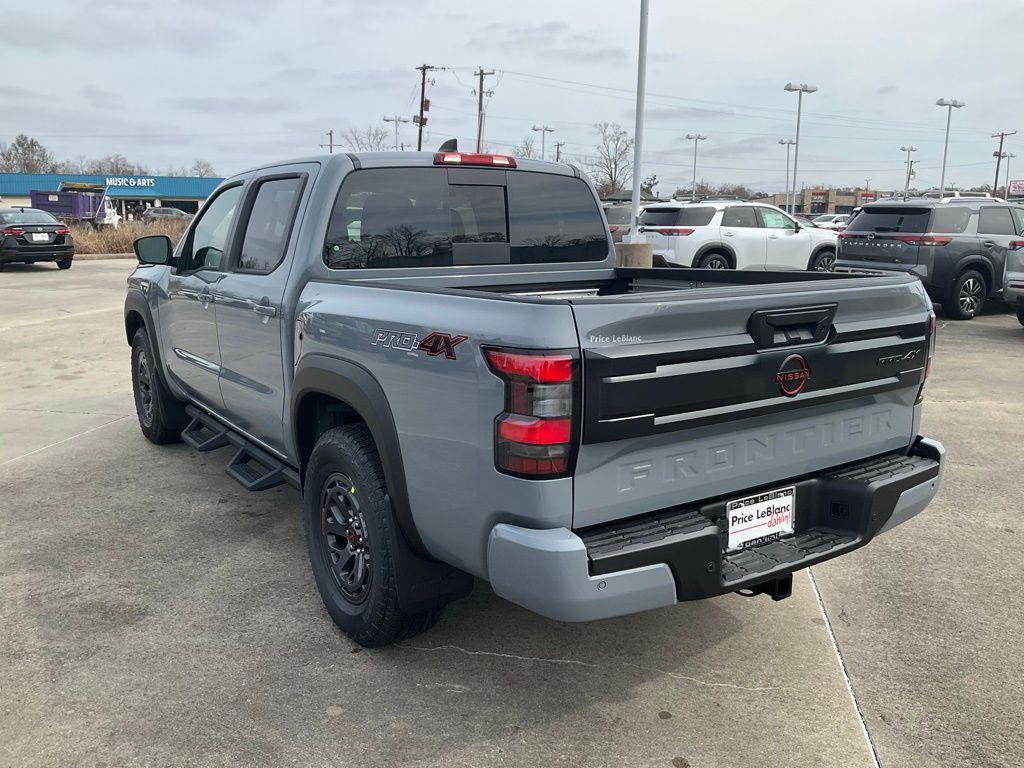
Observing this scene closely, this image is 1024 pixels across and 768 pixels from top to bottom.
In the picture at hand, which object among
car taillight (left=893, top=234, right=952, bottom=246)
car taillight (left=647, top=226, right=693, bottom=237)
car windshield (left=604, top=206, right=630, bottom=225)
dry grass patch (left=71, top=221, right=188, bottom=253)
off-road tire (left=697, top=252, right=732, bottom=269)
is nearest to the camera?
car taillight (left=893, top=234, right=952, bottom=246)

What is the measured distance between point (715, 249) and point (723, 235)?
11.6 inches

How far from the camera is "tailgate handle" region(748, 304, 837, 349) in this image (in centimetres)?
267

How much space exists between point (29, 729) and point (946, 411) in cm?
694

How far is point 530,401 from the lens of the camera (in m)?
2.39

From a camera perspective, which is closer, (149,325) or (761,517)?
(761,517)

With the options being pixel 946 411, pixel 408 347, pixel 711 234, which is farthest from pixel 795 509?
pixel 711 234

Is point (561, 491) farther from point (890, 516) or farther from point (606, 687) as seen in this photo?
point (890, 516)

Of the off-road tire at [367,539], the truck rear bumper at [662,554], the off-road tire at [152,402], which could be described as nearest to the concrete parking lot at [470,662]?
the off-road tire at [367,539]

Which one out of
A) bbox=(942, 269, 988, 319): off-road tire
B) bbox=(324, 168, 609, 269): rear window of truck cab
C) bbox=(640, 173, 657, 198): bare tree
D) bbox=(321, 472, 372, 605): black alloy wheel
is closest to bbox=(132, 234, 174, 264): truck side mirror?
bbox=(324, 168, 609, 269): rear window of truck cab

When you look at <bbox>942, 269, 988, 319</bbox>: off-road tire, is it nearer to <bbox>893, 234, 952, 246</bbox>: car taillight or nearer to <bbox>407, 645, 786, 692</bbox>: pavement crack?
<bbox>893, 234, 952, 246</bbox>: car taillight

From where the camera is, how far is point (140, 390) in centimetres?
636

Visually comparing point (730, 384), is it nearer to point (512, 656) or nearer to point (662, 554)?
point (662, 554)

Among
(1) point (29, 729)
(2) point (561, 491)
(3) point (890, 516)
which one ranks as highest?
(2) point (561, 491)

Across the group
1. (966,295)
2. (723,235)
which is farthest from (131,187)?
(966,295)
